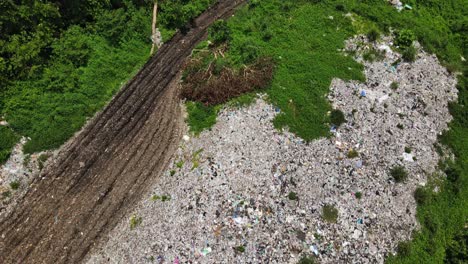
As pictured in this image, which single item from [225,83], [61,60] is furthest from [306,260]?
[61,60]

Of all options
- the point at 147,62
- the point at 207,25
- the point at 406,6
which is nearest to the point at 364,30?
the point at 406,6

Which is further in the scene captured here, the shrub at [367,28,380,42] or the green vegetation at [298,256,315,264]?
the shrub at [367,28,380,42]

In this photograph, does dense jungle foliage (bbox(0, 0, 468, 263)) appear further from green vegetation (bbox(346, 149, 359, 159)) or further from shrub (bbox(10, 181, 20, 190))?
green vegetation (bbox(346, 149, 359, 159))

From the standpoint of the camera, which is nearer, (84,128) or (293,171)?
(293,171)

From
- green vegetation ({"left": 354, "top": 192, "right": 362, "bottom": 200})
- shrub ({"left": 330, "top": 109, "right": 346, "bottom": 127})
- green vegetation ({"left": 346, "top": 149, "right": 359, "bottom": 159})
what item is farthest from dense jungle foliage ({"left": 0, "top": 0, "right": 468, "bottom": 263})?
green vegetation ({"left": 354, "top": 192, "right": 362, "bottom": 200})

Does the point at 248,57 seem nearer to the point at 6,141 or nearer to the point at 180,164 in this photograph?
the point at 180,164

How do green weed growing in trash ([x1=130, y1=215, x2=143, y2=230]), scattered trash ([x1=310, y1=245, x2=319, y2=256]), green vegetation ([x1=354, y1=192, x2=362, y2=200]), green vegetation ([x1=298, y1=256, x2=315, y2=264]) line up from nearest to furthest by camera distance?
green vegetation ([x1=298, y1=256, x2=315, y2=264])
scattered trash ([x1=310, y1=245, x2=319, y2=256])
green weed growing in trash ([x1=130, y1=215, x2=143, y2=230])
green vegetation ([x1=354, y1=192, x2=362, y2=200])

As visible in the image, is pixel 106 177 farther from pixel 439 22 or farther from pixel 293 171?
pixel 439 22
